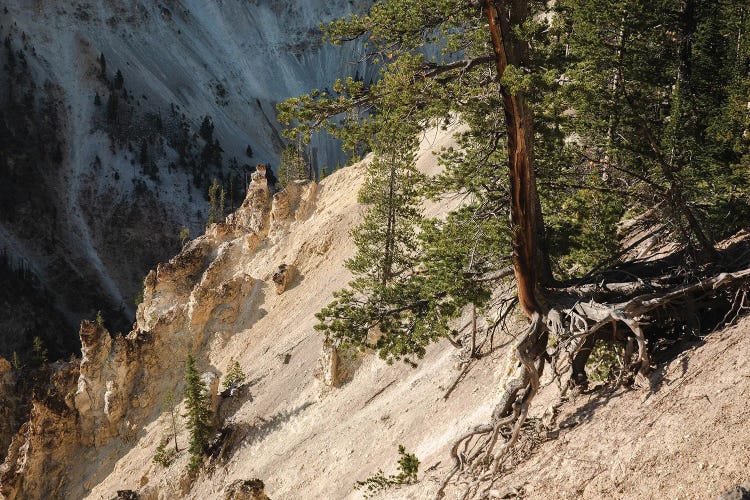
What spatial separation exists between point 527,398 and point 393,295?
9.97ft

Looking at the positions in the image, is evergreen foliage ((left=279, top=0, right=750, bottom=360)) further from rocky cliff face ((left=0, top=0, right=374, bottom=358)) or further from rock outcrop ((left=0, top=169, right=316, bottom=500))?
rocky cliff face ((left=0, top=0, right=374, bottom=358))

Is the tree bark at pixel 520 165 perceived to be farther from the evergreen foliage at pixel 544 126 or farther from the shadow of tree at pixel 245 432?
the shadow of tree at pixel 245 432

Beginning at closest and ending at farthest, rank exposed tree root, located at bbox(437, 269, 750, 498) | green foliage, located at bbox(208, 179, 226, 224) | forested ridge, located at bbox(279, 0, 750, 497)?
exposed tree root, located at bbox(437, 269, 750, 498)
forested ridge, located at bbox(279, 0, 750, 497)
green foliage, located at bbox(208, 179, 226, 224)

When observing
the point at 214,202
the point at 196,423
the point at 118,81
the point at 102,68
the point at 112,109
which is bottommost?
the point at 196,423

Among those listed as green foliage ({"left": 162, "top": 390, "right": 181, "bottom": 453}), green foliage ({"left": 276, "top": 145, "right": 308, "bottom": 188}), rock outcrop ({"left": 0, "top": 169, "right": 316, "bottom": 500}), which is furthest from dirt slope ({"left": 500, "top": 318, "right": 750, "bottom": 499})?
green foliage ({"left": 276, "top": 145, "right": 308, "bottom": 188})

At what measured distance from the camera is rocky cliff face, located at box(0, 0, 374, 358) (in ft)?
301

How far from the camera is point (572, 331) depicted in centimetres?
965

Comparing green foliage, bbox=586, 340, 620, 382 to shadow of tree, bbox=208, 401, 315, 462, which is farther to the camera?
shadow of tree, bbox=208, 401, 315, 462

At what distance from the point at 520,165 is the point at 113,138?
11316 cm

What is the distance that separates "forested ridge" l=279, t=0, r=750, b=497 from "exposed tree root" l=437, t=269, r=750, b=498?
0.03 meters

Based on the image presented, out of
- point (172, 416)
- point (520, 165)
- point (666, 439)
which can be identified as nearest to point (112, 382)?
point (172, 416)

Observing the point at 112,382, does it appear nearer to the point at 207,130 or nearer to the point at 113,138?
the point at 113,138

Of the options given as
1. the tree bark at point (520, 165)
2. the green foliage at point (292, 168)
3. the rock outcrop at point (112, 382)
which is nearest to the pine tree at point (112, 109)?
the green foliage at point (292, 168)

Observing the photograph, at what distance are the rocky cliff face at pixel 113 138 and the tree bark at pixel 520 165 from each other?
278 feet
